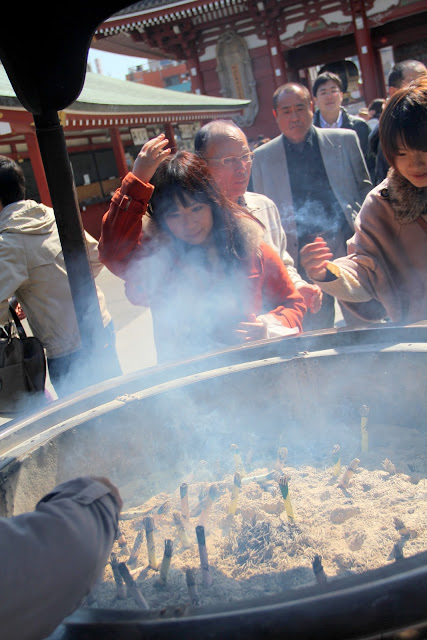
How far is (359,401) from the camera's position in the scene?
2.11 meters

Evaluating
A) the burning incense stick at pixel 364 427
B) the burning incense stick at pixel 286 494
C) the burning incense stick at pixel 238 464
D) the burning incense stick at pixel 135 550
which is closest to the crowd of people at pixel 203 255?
the burning incense stick at pixel 364 427

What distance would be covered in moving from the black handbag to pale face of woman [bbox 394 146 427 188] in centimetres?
174

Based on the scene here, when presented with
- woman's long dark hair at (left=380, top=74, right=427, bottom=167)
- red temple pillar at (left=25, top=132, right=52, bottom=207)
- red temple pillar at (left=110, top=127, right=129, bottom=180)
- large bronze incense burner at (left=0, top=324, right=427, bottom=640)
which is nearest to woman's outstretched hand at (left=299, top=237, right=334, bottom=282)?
large bronze incense burner at (left=0, top=324, right=427, bottom=640)

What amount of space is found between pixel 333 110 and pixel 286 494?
3.70m

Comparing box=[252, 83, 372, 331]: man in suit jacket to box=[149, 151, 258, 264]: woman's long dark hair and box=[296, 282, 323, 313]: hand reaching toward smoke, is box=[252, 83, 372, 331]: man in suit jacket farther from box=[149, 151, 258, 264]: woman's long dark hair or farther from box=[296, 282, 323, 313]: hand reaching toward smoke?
box=[149, 151, 258, 264]: woman's long dark hair

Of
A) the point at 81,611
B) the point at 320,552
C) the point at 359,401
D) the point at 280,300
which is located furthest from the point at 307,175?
the point at 81,611

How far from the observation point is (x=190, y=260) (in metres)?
2.28

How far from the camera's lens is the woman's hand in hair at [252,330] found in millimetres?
→ 2250

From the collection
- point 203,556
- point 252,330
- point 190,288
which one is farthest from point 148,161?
point 203,556

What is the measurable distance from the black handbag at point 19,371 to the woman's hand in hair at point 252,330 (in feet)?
3.24

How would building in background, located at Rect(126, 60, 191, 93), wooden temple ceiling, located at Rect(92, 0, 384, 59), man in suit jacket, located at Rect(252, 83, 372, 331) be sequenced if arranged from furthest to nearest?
building in background, located at Rect(126, 60, 191, 93)
wooden temple ceiling, located at Rect(92, 0, 384, 59)
man in suit jacket, located at Rect(252, 83, 372, 331)

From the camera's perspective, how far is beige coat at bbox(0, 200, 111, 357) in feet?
8.61

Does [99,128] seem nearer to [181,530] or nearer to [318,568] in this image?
[181,530]

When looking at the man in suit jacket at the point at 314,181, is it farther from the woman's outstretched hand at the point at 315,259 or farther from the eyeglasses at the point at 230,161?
the woman's outstretched hand at the point at 315,259
